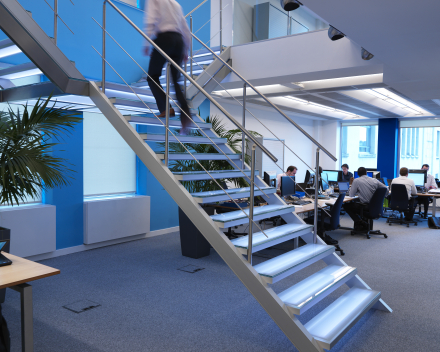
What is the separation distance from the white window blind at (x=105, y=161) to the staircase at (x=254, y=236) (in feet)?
6.01

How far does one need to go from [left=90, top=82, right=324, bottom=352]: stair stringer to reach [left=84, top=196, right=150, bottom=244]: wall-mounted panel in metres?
2.57

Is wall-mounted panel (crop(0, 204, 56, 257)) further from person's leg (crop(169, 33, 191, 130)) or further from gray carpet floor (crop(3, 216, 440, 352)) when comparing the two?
person's leg (crop(169, 33, 191, 130))

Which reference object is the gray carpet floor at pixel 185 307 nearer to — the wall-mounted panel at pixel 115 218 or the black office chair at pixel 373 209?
the wall-mounted panel at pixel 115 218

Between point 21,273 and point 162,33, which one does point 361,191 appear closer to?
point 162,33

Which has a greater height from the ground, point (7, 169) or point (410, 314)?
point (7, 169)

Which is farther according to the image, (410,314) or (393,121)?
(393,121)

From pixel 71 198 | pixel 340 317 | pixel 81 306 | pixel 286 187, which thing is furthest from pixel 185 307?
pixel 286 187

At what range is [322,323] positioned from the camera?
279cm

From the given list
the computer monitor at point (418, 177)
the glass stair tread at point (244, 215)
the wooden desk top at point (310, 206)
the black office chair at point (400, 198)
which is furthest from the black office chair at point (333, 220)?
the computer monitor at point (418, 177)

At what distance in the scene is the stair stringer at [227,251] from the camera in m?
2.55

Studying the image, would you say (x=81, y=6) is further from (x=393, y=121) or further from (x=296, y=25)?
(x=393, y=121)

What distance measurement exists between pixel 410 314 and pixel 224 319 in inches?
65.5

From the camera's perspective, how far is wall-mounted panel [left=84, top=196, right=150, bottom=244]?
220 inches

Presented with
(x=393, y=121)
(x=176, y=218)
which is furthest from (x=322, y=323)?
(x=393, y=121)
